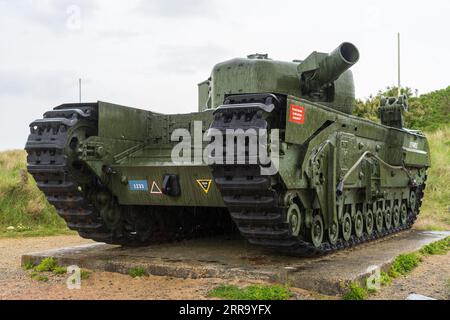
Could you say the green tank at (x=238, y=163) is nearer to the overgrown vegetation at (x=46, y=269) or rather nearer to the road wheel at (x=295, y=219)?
the road wheel at (x=295, y=219)

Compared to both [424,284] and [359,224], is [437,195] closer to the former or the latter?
[359,224]

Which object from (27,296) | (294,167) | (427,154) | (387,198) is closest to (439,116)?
(427,154)

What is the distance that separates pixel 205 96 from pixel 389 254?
444 cm

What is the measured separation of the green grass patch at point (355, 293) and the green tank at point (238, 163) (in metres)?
1.10

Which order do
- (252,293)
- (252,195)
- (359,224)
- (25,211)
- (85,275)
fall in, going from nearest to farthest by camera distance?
(252,293) < (252,195) < (85,275) < (359,224) < (25,211)

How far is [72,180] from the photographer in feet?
25.4

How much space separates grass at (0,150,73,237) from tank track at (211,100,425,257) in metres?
7.70

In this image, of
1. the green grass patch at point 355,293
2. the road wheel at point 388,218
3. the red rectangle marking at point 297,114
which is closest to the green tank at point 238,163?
the red rectangle marking at point 297,114

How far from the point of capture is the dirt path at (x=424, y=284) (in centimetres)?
626

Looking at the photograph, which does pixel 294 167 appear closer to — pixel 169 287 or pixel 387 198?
pixel 169 287

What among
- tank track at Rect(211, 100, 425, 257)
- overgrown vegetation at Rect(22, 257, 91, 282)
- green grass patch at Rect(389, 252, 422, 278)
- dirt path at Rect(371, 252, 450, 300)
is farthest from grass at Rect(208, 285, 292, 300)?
overgrown vegetation at Rect(22, 257, 91, 282)

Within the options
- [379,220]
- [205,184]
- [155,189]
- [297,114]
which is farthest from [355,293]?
[379,220]

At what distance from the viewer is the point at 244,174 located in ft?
21.2

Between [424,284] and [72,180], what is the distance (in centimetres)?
461
